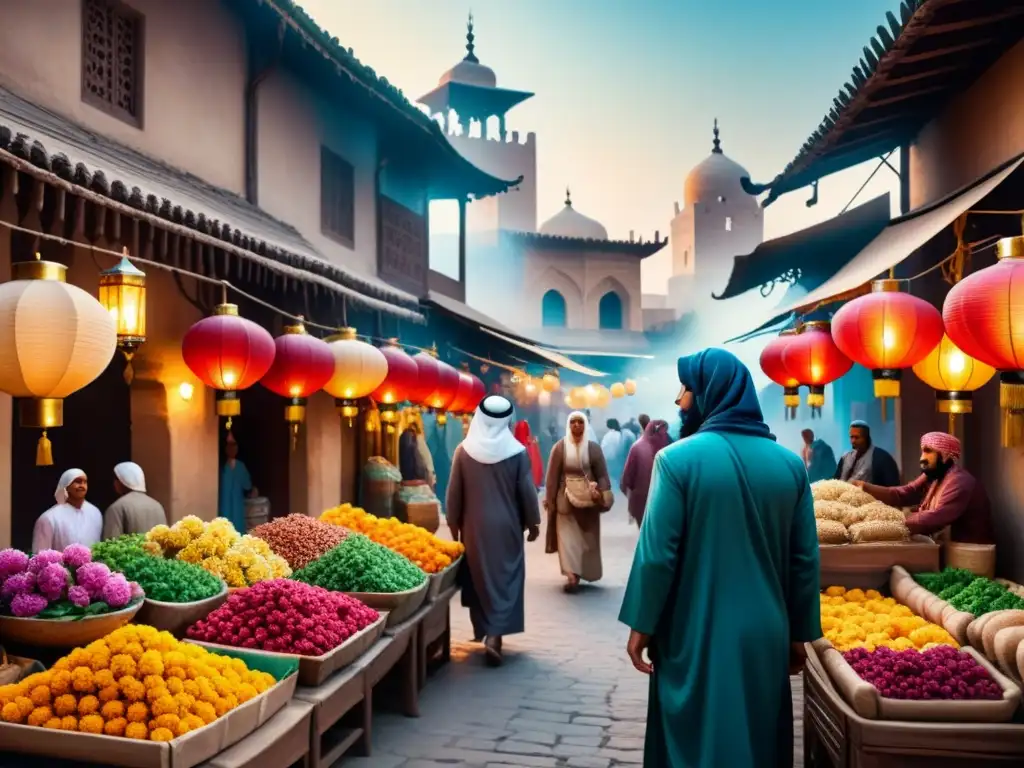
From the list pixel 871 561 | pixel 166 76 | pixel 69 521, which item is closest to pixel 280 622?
pixel 69 521

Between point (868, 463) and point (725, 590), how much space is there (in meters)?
6.45

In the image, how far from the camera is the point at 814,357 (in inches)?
298

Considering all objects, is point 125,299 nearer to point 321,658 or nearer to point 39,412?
point 39,412

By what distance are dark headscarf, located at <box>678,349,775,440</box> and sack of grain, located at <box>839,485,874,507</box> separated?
3.74 metres

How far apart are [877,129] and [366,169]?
724 cm

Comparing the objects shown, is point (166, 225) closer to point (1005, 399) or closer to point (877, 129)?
point (1005, 399)

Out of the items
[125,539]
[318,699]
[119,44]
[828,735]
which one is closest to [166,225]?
[125,539]

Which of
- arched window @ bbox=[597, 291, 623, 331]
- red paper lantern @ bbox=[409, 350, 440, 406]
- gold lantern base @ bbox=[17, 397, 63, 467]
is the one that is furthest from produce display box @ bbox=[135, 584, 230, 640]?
arched window @ bbox=[597, 291, 623, 331]

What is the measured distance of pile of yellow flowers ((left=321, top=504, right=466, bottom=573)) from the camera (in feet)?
24.0

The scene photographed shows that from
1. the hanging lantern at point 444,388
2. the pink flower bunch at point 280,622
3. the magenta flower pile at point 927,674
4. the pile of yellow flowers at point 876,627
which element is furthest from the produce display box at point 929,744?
the hanging lantern at point 444,388

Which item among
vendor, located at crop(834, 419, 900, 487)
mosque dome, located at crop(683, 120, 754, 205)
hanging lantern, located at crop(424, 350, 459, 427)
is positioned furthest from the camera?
mosque dome, located at crop(683, 120, 754, 205)

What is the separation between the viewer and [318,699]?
4539 millimetres

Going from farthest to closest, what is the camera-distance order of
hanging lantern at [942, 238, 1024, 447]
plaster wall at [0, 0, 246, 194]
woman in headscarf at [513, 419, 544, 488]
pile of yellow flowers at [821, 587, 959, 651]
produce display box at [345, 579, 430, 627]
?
woman in headscarf at [513, 419, 544, 488], plaster wall at [0, 0, 246, 194], produce display box at [345, 579, 430, 627], pile of yellow flowers at [821, 587, 959, 651], hanging lantern at [942, 238, 1024, 447]

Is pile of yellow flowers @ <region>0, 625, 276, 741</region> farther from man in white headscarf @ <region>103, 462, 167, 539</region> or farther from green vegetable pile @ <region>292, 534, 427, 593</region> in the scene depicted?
man in white headscarf @ <region>103, 462, 167, 539</region>
